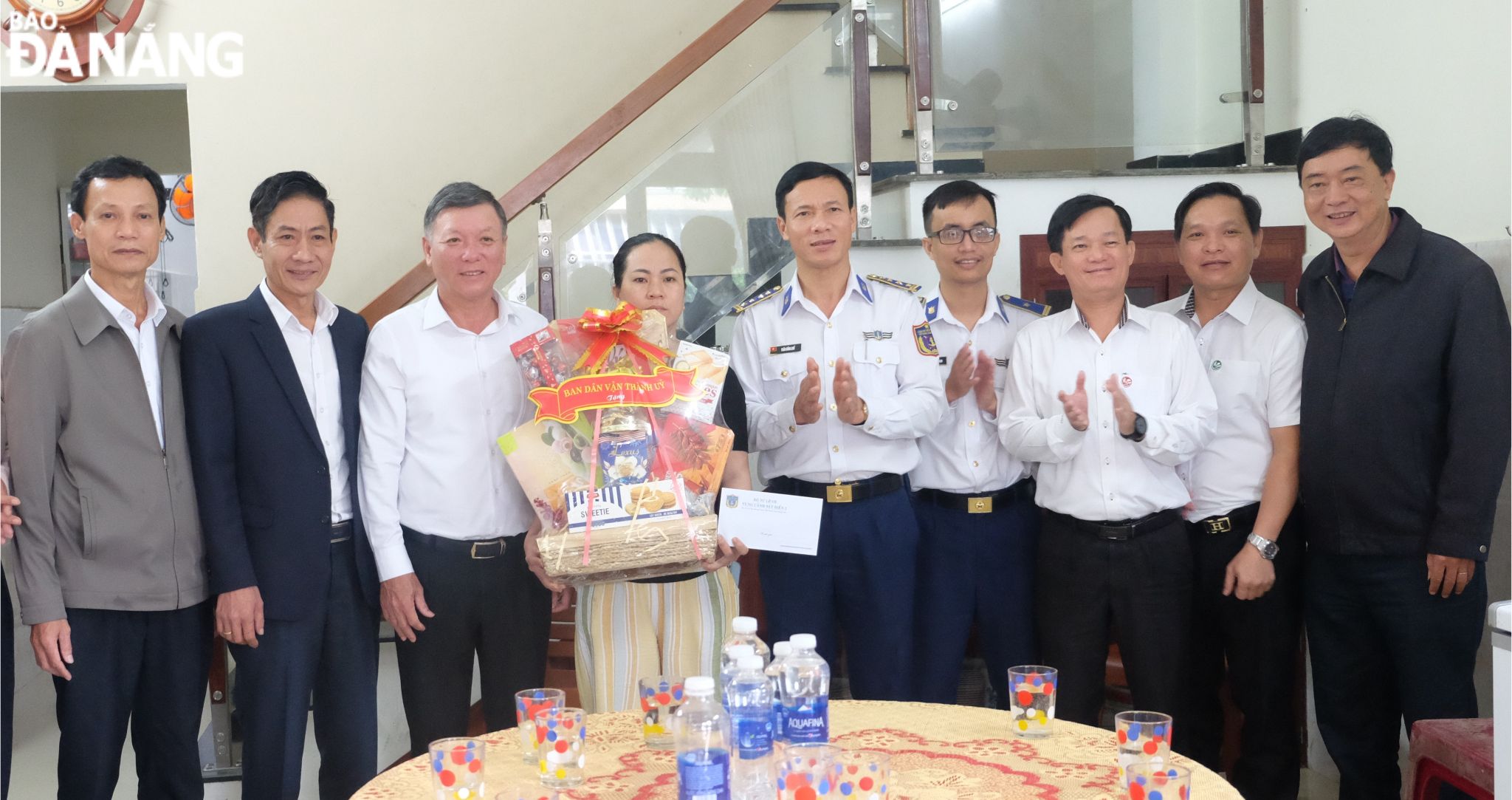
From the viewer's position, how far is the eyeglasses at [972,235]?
3.16 meters

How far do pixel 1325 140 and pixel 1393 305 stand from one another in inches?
16.8

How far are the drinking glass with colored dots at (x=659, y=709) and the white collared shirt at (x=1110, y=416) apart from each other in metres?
1.28

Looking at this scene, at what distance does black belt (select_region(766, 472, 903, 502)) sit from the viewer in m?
2.88

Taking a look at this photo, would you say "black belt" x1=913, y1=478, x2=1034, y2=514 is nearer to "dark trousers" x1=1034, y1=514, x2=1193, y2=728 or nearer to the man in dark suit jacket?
"dark trousers" x1=1034, y1=514, x2=1193, y2=728

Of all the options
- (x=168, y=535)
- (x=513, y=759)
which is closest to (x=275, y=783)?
(x=168, y=535)

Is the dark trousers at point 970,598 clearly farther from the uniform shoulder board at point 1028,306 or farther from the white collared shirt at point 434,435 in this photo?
the white collared shirt at point 434,435

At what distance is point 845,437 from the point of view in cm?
291

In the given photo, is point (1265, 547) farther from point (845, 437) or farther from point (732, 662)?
point (732, 662)

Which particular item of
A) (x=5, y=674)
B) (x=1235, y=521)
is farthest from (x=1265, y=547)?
(x=5, y=674)

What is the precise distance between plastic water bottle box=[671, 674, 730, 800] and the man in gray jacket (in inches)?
60.8

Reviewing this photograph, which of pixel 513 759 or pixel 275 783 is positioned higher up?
pixel 513 759

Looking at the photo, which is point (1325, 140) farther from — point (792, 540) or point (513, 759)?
point (513, 759)

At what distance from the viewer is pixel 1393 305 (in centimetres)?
274

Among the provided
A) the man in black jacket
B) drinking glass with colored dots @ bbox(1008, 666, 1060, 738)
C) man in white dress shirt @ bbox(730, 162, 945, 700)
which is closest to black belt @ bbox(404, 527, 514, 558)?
man in white dress shirt @ bbox(730, 162, 945, 700)
